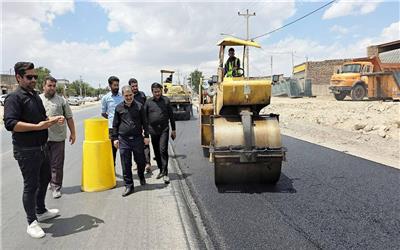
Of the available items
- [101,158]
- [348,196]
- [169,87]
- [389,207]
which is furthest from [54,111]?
[169,87]

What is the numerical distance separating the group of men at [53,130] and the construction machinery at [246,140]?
114 centimetres

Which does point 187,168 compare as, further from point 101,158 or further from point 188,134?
point 188,134

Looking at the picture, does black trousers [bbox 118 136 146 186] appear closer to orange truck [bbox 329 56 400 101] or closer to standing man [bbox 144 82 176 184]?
standing man [bbox 144 82 176 184]

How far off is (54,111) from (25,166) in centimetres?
165

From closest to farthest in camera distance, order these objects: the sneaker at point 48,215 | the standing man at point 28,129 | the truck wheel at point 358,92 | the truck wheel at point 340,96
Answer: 1. the standing man at point 28,129
2. the sneaker at point 48,215
3. the truck wheel at point 358,92
4. the truck wheel at point 340,96

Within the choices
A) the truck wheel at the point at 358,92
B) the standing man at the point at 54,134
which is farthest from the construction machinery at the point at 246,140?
the truck wheel at the point at 358,92

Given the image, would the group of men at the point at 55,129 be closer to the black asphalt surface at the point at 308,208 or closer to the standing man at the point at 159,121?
the standing man at the point at 159,121

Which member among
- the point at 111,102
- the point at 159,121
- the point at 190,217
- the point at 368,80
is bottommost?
the point at 190,217

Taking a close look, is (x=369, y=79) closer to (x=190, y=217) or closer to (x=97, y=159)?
(x=97, y=159)

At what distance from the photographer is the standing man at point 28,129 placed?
3.77 meters

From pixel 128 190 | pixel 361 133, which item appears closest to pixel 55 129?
pixel 128 190

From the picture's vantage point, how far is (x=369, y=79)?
22484mm

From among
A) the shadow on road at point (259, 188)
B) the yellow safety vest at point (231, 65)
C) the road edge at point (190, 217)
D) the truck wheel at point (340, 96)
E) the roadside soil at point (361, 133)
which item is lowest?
the road edge at point (190, 217)

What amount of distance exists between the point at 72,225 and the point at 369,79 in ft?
73.7
